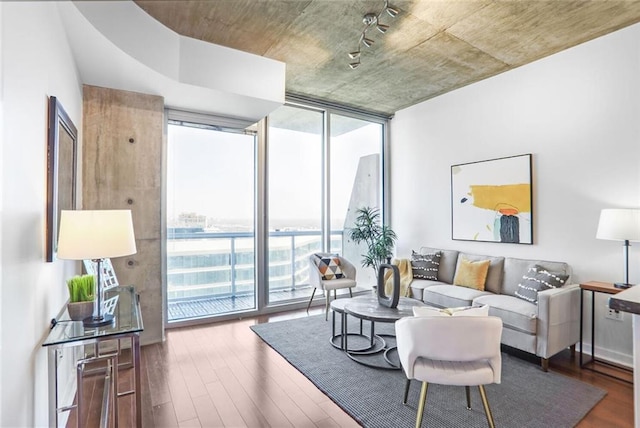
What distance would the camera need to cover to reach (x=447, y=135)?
174 inches

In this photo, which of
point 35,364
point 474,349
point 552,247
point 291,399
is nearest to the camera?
point 35,364

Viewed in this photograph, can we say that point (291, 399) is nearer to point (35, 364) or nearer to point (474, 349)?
point (474, 349)

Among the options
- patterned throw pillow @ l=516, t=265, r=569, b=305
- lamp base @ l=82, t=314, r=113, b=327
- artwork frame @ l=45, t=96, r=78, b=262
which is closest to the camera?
artwork frame @ l=45, t=96, r=78, b=262

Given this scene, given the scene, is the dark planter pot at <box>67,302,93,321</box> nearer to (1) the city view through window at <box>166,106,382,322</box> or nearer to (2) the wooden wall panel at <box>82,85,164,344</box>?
(2) the wooden wall panel at <box>82,85,164,344</box>

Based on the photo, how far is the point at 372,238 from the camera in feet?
15.7

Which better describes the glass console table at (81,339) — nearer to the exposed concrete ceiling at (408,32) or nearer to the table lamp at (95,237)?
the table lamp at (95,237)

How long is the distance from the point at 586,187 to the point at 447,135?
174cm

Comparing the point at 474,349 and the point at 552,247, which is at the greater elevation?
the point at 552,247

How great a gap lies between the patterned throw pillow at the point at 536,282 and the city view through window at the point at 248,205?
94.0 inches

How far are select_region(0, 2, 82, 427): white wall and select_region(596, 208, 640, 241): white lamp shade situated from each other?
141 inches

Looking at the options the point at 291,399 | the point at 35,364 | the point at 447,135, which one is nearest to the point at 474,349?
the point at 291,399

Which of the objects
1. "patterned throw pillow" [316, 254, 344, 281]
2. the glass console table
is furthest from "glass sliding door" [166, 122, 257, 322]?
the glass console table

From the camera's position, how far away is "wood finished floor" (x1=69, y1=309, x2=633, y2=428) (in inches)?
80.7

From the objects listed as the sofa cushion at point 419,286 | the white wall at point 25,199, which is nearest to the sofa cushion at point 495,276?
the sofa cushion at point 419,286
